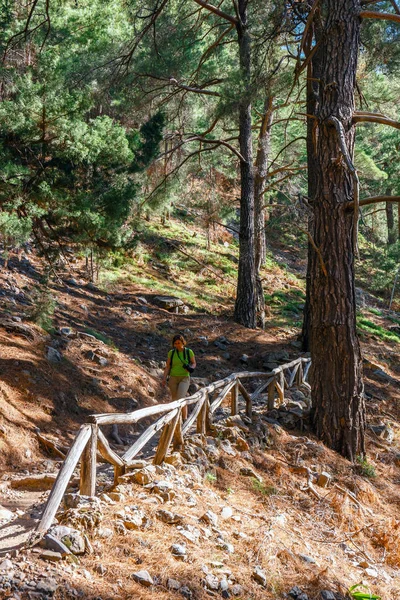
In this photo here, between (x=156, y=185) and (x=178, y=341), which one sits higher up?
(x=156, y=185)

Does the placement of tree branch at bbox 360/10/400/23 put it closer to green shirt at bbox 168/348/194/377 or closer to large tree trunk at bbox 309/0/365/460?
large tree trunk at bbox 309/0/365/460

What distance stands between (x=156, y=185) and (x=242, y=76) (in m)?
4.58

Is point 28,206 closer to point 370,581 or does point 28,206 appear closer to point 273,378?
point 273,378

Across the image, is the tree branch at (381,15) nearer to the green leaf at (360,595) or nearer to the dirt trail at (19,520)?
the green leaf at (360,595)

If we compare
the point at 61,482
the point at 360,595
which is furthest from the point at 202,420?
the point at 61,482

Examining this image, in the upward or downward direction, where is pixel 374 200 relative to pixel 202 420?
upward

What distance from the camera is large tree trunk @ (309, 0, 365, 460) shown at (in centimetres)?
730

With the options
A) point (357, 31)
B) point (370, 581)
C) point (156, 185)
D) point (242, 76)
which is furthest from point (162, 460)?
point (156, 185)

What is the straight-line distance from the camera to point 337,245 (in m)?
7.34

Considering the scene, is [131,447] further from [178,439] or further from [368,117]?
[368,117]

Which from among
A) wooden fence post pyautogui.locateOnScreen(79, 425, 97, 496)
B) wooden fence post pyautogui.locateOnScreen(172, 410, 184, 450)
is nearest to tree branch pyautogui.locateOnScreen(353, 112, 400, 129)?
wooden fence post pyautogui.locateOnScreen(172, 410, 184, 450)

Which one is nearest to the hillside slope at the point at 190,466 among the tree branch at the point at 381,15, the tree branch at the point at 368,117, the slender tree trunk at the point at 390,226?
the tree branch at the point at 368,117

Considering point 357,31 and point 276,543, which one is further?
point 357,31

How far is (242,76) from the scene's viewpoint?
36.9 feet
